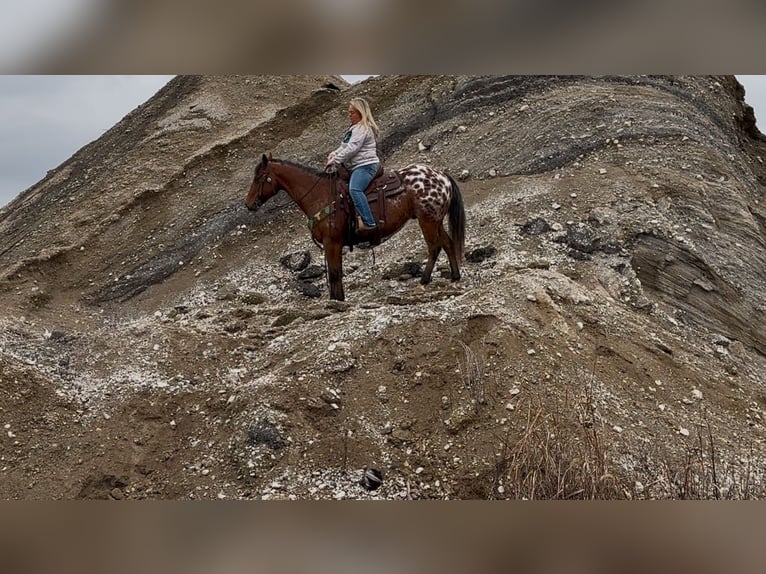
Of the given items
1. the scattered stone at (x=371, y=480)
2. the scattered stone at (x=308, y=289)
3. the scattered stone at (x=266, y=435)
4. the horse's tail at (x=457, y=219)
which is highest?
the horse's tail at (x=457, y=219)

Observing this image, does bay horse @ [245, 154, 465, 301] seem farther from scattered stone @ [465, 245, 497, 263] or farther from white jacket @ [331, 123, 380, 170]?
scattered stone @ [465, 245, 497, 263]

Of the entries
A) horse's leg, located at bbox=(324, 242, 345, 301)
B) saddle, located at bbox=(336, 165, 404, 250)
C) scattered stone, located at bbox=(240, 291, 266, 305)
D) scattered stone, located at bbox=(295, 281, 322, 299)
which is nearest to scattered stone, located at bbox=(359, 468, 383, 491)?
horse's leg, located at bbox=(324, 242, 345, 301)

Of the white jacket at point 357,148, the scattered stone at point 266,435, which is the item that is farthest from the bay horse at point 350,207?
the scattered stone at point 266,435

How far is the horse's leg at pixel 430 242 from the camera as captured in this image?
970cm

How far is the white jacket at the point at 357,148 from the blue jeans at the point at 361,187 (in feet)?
0.26

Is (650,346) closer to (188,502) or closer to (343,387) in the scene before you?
(343,387)

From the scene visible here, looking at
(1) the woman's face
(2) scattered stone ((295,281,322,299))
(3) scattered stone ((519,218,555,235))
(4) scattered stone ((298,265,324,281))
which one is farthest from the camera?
(4) scattered stone ((298,265,324,281))

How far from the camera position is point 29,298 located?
12305 mm

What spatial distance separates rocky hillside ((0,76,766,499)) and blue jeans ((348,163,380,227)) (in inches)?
51.8

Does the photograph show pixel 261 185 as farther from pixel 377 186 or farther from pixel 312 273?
pixel 312 273

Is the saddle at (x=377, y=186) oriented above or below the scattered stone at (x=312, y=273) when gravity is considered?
above

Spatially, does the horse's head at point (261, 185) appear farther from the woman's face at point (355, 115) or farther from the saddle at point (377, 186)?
the woman's face at point (355, 115)

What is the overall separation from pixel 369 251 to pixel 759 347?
21.7 ft

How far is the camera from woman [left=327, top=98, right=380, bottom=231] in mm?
9039
